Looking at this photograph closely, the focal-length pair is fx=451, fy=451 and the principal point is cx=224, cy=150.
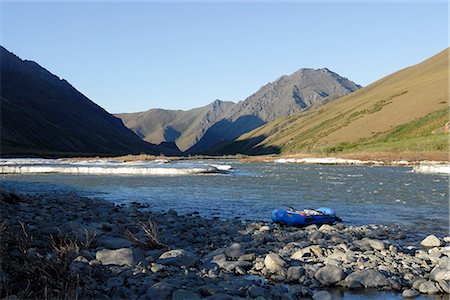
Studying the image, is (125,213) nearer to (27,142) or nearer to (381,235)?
(381,235)

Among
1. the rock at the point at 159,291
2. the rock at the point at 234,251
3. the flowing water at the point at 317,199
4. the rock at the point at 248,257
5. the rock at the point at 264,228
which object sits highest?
the rock at the point at 159,291

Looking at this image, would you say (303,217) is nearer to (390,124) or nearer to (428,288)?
(428,288)

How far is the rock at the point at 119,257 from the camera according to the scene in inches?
509

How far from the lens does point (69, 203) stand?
27.9 meters

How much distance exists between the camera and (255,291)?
434 inches

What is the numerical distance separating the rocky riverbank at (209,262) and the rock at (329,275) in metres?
0.03

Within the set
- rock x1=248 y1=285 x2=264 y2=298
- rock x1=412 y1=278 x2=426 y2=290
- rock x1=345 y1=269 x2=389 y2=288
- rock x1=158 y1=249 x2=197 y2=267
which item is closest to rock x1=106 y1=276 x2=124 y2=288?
rock x1=158 y1=249 x2=197 y2=267

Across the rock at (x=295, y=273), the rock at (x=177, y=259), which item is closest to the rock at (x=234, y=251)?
the rock at (x=177, y=259)

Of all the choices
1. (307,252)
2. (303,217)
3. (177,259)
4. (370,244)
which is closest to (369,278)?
(307,252)

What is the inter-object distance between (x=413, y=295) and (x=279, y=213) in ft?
37.1

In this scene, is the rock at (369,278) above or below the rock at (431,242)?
above

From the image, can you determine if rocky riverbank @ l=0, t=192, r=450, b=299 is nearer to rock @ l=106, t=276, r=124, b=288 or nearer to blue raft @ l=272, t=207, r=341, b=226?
rock @ l=106, t=276, r=124, b=288

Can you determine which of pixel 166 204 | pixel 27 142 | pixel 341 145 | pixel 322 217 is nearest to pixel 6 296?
pixel 322 217

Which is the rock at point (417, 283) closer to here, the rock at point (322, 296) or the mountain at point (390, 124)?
the rock at point (322, 296)
